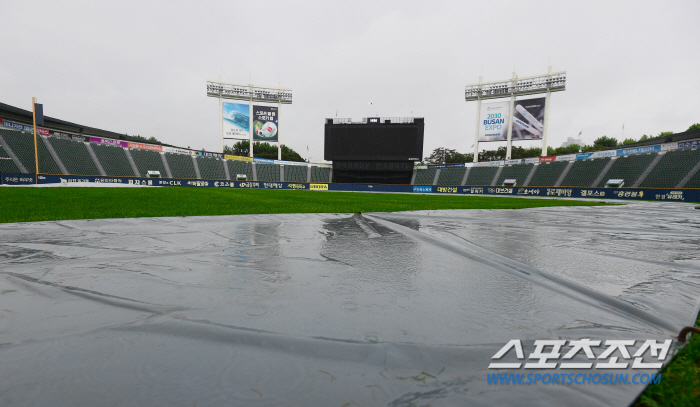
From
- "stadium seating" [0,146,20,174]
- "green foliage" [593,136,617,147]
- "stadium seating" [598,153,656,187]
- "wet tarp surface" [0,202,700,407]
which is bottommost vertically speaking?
"wet tarp surface" [0,202,700,407]

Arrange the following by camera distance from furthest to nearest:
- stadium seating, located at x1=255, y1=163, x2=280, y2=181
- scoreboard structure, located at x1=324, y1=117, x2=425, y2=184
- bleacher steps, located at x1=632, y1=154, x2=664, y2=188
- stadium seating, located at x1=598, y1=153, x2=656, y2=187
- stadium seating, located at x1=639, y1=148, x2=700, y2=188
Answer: stadium seating, located at x1=255, y1=163, x2=280, y2=181
scoreboard structure, located at x1=324, y1=117, x2=425, y2=184
stadium seating, located at x1=598, y1=153, x2=656, y2=187
bleacher steps, located at x1=632, y1=154, x2=664, y2=188
stadium seating, located at x1=639, y1=148, x2=700, y2=188

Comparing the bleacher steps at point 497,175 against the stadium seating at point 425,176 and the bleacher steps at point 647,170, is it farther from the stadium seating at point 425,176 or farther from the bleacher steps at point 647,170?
the bleacher steps at point 647,170

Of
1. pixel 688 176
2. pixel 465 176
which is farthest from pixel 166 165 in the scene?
pixel 688 176

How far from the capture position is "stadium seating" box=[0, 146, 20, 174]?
1967cm

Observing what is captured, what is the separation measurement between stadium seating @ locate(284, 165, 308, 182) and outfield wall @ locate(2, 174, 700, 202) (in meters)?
3.83

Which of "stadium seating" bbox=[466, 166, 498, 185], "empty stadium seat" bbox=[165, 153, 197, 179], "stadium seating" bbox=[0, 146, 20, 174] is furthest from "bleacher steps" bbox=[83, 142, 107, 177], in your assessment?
"stadium seating" bbox=[466, 166, 498, 185]

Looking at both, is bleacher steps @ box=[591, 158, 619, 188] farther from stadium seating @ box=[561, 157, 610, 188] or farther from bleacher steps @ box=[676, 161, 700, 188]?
bleacher steps @ box=[676, 161, 700, 188]

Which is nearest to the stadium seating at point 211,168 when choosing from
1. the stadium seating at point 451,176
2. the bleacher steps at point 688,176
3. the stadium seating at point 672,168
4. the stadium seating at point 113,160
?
the stadium seating at point 113,160

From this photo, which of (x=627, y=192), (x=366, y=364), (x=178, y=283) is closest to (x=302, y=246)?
(x=178, y=283)

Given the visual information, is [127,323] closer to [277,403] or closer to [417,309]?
[277,403]

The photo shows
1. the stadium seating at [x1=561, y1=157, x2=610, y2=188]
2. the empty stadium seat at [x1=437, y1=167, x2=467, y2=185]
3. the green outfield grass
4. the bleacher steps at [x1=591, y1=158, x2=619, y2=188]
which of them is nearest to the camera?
the green outfield grass

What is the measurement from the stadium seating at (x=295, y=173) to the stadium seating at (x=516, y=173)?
22.7m

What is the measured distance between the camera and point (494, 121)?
30.2 meters

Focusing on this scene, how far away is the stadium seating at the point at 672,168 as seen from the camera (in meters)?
20.0
